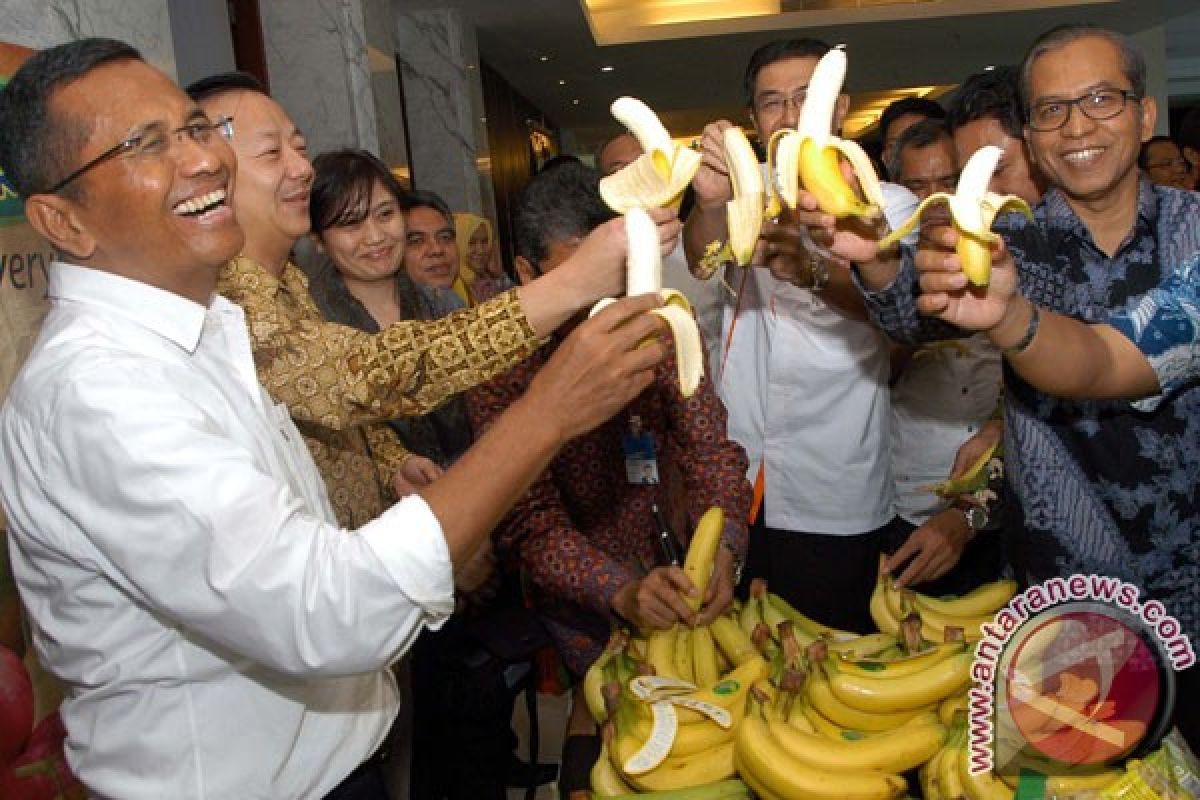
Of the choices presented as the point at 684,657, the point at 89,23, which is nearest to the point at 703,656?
the point at 684,657

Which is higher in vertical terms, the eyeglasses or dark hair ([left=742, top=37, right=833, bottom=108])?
dark hair ([left=742, top=37, right=833, bottom=108])

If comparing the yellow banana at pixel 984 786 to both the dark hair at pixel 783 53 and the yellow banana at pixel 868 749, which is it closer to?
the yellow banana at pixel 868 749

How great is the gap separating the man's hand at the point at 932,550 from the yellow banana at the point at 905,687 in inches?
28.3

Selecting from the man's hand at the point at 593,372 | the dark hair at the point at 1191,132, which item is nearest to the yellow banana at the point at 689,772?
the man's hand at the point at 593,372

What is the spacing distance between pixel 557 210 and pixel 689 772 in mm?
1024

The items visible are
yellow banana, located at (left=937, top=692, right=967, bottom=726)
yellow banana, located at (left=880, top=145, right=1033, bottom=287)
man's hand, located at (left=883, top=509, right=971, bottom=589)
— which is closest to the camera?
yellow banana, located at (left=880, top=145, right=1033, bottom=287)

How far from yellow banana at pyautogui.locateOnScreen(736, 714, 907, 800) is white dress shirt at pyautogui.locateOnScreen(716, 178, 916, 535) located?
38.7 inches

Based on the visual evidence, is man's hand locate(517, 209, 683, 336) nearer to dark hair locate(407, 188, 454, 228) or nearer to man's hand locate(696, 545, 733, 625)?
man's hand locate(696, 545, 733, 625)

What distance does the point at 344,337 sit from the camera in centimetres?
160

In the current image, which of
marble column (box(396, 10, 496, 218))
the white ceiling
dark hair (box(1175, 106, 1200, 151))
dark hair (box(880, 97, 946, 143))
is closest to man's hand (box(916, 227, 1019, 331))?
dark hair (box(880, 97, 946, 143))

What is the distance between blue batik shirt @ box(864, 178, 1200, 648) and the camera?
142 cm

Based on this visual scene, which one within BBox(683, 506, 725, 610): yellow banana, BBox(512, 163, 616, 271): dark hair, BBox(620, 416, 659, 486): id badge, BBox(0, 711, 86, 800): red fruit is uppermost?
BBox(512, 163, 616, 271): dark hair

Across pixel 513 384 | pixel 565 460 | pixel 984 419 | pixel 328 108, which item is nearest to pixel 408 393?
pixel 513 384

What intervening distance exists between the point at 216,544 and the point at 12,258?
1059mm
